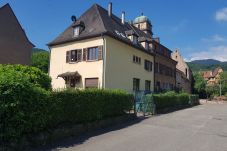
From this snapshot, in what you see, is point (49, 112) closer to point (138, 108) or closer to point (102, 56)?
point (138, 108)

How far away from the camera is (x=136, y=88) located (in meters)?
31.7

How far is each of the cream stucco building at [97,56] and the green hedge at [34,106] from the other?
41.7 ft

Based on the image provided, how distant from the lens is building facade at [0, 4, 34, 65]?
3253 cm

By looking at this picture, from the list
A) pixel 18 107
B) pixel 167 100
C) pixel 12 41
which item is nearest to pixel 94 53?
pixel 167 100

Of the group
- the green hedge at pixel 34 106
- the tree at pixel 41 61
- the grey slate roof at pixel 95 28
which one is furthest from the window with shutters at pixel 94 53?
the tree at pixel 41 61

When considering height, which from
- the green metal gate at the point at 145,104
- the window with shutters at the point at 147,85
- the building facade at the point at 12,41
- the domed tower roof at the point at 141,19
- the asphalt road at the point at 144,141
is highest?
the domed tower roof at the point at 141,19

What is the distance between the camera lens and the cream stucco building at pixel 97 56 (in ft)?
85.0

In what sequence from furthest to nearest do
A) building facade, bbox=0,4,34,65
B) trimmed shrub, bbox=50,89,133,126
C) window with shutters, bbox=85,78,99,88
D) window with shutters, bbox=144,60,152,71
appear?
window with shutters, bbox=144,60,152,71
building facade, bbox=0,4,34,65
window with shutters, bbox=85,78,99,88
trimmed shrub, bbox=50,89,133,126

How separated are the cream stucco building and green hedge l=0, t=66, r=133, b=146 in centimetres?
1272

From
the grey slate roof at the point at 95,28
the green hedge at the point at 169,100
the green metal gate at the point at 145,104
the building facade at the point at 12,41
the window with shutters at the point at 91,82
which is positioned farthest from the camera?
the building facade at the point at 12,41

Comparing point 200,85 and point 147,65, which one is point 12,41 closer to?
point 147,65

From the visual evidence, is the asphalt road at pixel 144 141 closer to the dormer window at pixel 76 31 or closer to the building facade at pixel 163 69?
the dormer window at pixel 76 31

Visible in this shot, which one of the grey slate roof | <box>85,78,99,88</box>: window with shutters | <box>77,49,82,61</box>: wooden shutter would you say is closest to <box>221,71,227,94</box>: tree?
the grey slate roof

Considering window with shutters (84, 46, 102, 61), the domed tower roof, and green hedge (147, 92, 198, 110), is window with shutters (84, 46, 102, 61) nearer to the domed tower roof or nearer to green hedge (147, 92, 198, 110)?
green hedge (147, 92, 198, 110)
